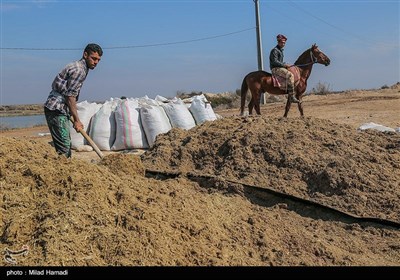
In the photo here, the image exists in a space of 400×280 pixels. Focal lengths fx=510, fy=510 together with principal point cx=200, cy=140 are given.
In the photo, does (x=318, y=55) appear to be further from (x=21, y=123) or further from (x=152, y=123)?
(x=21, y=123)

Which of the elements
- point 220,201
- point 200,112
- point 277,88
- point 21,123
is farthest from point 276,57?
point 21,123

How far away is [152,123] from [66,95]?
4.69 metres

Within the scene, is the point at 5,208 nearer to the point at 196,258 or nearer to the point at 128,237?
the point at 128,237

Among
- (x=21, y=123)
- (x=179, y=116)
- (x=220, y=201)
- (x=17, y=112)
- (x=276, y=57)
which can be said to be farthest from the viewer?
(x=17, y=112)

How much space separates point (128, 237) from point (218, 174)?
2.83 m

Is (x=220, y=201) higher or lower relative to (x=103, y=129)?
Answer: lower

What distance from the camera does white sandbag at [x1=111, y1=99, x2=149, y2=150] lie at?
33.3 feet

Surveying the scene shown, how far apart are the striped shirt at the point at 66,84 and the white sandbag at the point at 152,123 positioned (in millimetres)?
4535

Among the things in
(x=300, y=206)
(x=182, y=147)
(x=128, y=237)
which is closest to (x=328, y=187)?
(x=300, y=206)

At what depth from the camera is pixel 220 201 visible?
493 centimetres

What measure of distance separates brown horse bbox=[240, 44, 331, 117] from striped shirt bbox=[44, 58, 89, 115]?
578 centimetres

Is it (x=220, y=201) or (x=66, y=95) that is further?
(x=66, y=95)

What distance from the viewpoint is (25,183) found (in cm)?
389

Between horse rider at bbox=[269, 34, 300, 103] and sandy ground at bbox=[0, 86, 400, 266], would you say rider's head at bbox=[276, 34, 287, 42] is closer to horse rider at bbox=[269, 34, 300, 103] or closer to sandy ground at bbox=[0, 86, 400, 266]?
horse rider at bbox=[269, 34, 300, 103]
